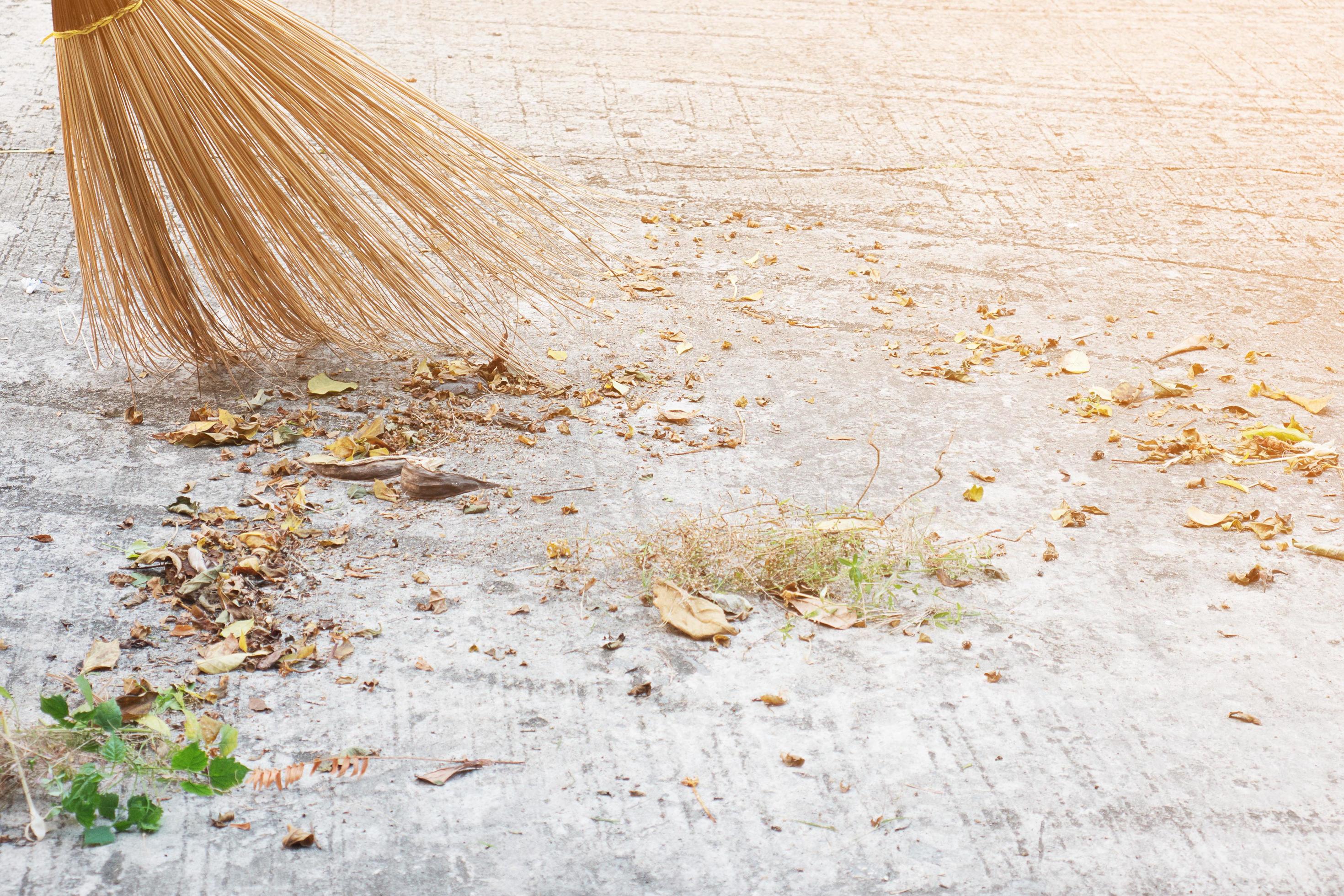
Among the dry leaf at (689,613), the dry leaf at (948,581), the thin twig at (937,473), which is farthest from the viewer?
the thin twig at (937,473)

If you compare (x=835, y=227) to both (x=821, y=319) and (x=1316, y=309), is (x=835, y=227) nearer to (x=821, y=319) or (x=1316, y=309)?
(x=821, y=319)

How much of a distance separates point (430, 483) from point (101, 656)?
2.01ft

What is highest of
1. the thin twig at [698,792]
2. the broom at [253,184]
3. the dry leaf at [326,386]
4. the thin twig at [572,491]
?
the broom at [253,184]

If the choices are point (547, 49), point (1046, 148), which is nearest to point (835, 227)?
point (1046, 148)

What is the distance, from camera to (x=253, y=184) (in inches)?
80.0

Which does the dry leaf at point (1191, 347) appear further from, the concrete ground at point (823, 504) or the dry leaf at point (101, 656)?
the dry leaf at point (101, 656)

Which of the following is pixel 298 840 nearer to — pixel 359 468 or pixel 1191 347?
pixel 359 468

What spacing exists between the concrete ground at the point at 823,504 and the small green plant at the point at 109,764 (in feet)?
0.10

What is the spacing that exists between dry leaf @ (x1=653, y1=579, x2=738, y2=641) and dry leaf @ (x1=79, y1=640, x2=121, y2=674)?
31.0 inches

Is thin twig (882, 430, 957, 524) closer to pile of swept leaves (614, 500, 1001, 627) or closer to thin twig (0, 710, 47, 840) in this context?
pile of swept leaves (614, 500, 1001, 627)

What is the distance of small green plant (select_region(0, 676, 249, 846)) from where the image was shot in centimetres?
127

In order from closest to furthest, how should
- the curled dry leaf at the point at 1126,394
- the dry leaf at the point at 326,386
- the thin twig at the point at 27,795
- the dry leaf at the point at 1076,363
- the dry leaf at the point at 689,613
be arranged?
the thin twig at the point at 27,795 → the dry leaf at the point at 689,613 → the dry leaf at the point at 326,386 → the curled dry leaf at the point at 1126,394 → the dry leaf at the point at 1076,363

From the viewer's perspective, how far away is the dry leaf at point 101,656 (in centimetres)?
151

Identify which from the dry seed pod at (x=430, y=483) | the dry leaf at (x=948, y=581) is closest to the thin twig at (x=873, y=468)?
the dry leaf at (x=948, y=581)
